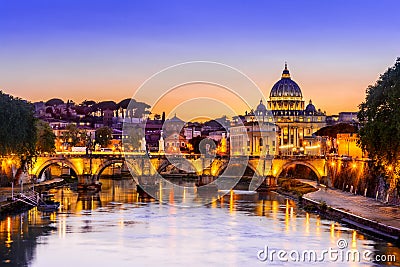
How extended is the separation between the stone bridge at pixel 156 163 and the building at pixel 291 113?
6272 cm

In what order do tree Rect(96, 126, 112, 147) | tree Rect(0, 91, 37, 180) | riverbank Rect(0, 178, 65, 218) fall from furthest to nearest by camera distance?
tree Rect(96, 126, 112, 147)
tree Rect(0, 91, 37, 180)
riverbank Rect(0, 178, 65, 218)

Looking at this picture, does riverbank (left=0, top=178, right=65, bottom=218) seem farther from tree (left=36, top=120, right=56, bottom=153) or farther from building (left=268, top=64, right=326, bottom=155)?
building (left=268, top=64, right=326, bottom=155)

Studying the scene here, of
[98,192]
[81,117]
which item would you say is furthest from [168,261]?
[81,117]

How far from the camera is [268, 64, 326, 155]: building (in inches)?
6058

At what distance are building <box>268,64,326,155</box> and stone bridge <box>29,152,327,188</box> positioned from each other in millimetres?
62718

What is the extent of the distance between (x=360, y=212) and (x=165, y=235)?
1048 cm

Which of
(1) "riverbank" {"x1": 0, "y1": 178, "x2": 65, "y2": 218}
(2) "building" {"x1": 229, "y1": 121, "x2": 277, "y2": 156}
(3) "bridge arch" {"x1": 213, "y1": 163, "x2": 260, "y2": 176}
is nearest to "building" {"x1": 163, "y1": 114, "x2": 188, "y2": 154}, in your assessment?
(2) "building" {"x1": 229, "y1": 121, "x2": 277, "y2": 156}

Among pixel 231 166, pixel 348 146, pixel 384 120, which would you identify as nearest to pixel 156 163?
pixel 231 166

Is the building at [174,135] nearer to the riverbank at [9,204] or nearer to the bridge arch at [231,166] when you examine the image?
the bridge arch at [231,166]

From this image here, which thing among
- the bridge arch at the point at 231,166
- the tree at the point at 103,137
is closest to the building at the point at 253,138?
the tree at the point at 103,137

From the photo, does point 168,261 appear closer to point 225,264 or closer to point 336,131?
point 225,264

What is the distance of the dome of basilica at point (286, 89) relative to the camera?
16288 centimetres

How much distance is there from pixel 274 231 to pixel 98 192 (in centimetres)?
→ 3012

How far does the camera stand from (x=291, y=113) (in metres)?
158
